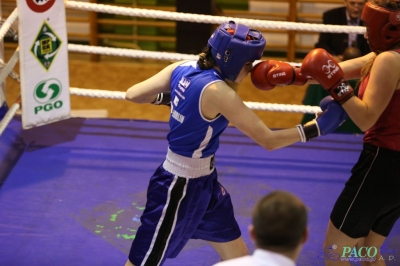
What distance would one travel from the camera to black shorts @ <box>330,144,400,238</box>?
2.62m

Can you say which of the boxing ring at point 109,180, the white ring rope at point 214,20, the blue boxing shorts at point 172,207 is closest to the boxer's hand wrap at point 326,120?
the blue boxing shorts at point 172,207

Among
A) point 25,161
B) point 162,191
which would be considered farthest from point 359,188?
point 25,161

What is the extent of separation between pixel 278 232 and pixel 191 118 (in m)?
0.99

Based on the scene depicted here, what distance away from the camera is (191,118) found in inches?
98.6

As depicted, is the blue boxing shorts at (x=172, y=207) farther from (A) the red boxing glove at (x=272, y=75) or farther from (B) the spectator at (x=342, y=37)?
(B) the spectator at (x=342, y=37)

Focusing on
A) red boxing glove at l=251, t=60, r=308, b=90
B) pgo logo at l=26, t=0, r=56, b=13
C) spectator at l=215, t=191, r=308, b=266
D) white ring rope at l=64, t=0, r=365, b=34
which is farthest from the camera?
white ring rope at l=64, t=0, r=365, b=34

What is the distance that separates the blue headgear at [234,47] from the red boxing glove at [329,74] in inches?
7.8

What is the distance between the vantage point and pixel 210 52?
8.39ft

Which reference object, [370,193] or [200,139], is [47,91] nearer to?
[200,139]

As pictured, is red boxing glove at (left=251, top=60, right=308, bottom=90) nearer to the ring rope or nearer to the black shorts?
the black shorts

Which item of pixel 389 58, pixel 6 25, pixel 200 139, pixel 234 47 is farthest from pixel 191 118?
pixel 6 25

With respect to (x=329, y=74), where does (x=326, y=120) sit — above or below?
below

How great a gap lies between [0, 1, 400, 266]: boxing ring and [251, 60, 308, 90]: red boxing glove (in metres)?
1.09

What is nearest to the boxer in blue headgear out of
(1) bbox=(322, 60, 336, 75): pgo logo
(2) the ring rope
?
(1) bbox=(322, 60, 336, 75): pgo logo
